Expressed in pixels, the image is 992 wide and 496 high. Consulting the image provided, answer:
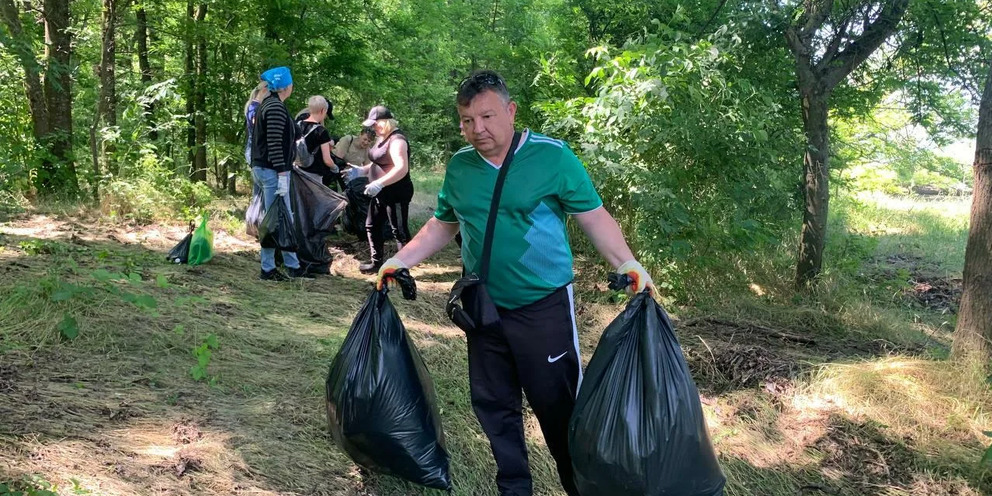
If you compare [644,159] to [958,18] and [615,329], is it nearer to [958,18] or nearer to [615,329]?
[958,18]

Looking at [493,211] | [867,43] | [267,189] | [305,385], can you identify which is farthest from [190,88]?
[493,211]

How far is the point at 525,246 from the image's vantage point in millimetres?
2221

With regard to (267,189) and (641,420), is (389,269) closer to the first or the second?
(641,420)

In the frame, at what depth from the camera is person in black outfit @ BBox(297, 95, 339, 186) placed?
6198 mm

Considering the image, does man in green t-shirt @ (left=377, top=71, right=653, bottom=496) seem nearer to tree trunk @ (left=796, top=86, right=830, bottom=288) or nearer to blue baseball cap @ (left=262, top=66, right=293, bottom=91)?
blue baseball cap @ (left=262, top=66, right=293, bottom=91)

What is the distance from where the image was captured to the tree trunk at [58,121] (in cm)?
780

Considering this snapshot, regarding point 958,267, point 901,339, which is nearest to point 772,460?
point 901,339

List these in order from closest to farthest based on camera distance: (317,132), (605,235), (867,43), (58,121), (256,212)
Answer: (605,235), (256,212), (867,43), (317,132), (58,121)

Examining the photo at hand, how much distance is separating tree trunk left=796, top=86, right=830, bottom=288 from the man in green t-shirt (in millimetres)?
4552

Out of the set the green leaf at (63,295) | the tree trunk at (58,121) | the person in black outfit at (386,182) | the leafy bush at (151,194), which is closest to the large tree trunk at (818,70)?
the person in black outfit at (386,182)

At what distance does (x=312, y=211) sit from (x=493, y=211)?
13.0ft

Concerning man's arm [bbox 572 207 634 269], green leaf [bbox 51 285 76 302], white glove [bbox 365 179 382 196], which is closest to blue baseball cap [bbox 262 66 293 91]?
white glove [bbox 365 179 382 196]

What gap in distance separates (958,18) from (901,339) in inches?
115

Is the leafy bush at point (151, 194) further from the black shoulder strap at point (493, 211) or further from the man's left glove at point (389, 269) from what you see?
the black shoulder strap at point (493, 211)
